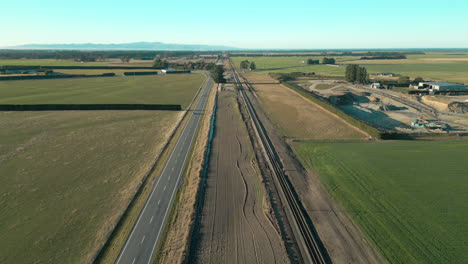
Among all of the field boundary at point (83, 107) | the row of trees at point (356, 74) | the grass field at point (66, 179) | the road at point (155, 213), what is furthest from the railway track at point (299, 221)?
the row of trees at point (356, 74)

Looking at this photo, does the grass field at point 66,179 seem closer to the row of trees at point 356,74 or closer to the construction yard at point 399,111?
the construction yard at point 399,111

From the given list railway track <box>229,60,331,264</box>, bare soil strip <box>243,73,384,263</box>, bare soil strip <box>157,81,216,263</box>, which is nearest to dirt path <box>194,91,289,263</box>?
bare soil strip <box>157,81,216,263</box>

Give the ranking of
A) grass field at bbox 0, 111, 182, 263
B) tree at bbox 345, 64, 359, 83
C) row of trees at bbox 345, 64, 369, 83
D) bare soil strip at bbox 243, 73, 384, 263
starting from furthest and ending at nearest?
tree at bbox 345, 64, 359, 83 → row of trees at bbox 345, 64, 369, 83 → grass field at bbox 0, 111, 182, 263 → bare soil strip at bbox 243, 73, 384, 263

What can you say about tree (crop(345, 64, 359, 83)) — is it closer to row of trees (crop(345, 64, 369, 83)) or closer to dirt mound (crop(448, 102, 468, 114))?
row of trees (crop(345, 64, 369, 83))

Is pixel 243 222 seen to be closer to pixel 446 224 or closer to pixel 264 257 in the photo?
pixel 264 257

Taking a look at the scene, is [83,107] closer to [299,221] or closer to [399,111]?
[299,221]

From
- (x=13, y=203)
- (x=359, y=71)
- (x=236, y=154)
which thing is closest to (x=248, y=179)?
(x=236, y=154)
